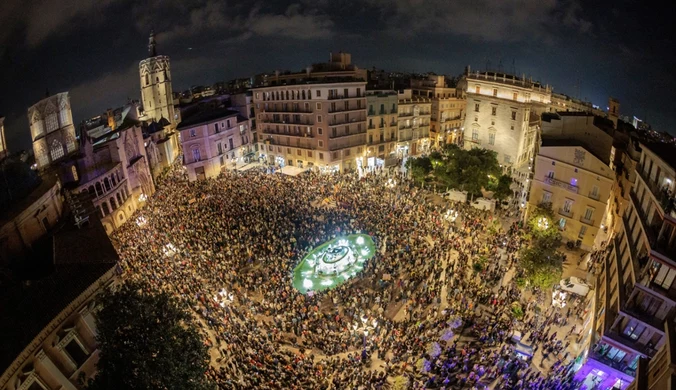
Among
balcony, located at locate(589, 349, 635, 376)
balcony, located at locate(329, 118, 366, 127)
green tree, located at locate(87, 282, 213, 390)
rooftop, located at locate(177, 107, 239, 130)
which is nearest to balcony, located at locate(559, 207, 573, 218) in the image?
balcony, located at locate(589, 349, 635, 376)

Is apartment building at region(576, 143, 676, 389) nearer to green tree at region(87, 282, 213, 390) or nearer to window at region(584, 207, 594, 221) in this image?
window at region(584, 207, 594, 221)

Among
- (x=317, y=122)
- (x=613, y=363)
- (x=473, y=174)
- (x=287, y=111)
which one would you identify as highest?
(x=287, y=111)

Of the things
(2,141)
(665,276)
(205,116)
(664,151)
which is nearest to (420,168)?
(664,151)

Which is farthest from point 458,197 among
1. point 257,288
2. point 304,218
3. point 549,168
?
point 257,288

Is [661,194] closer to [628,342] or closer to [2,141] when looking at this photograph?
[628,342]

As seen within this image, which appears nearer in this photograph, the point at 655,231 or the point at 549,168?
the point at 655,231

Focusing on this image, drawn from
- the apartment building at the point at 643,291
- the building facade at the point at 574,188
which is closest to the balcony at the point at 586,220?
the building facade at the point at 574,188

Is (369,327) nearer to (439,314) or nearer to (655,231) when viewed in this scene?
(439,314)
